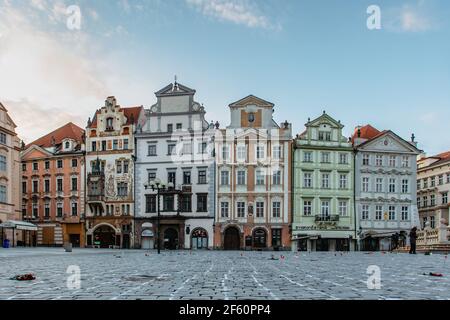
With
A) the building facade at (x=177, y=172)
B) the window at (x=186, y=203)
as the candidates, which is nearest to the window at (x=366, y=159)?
the building facade at (x=177, y=172)

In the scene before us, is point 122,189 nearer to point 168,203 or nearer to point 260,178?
point 168,203

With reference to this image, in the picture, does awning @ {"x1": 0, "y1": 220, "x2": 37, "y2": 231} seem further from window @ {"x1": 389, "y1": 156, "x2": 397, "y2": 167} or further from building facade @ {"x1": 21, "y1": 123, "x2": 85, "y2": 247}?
window @ {"x1": 389, "y1": 156, "x2": 397, "y2": 167}

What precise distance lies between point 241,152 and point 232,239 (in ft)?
27.7

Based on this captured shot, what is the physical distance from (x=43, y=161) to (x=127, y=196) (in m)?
11.6

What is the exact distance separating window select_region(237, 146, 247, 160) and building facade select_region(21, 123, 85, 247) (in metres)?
17.0

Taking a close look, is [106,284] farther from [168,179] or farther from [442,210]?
[442,210]

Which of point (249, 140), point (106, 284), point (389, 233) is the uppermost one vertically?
point (249, 140)

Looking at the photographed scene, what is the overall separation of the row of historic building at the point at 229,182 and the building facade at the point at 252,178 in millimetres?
96

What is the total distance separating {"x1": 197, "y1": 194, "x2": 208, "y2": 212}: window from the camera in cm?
4847

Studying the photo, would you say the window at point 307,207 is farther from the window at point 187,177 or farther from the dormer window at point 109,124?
the dormer window at point 109,124

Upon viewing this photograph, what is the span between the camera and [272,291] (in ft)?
31.3

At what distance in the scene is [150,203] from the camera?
163 feet

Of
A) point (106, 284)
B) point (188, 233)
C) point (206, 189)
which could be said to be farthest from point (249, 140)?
point (106, 284)

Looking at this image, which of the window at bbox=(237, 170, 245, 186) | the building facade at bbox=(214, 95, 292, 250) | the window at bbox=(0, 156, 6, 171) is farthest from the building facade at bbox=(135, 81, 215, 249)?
the window at bbox=(0, 156, 6, 171)
